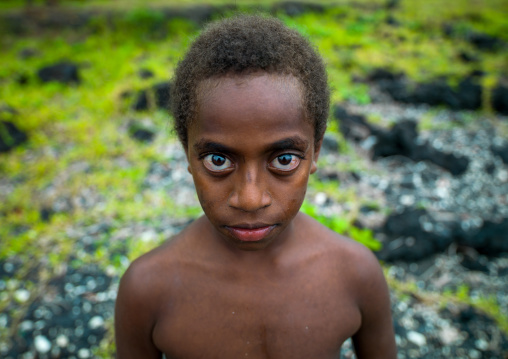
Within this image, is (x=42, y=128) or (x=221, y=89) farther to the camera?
(x=42, y=128)

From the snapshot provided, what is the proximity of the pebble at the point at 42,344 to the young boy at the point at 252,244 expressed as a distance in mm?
1243

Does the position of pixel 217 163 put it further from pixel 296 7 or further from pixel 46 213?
pixel 296 7

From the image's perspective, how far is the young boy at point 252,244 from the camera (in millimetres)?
1148

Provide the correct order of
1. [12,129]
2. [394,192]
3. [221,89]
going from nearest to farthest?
[221,89] < [394,192] < [12,129]

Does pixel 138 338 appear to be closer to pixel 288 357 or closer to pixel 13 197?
pixel 288 357

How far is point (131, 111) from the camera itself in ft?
17.5

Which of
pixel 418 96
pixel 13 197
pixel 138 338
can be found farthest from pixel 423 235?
pixel 13 197

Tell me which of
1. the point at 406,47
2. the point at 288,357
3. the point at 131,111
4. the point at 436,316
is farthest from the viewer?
the point at 406,47

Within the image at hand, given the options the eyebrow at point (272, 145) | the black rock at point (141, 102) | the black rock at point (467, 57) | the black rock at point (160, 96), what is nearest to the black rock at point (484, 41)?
the black rock at point (467, 57)

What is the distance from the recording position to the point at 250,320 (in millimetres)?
1496

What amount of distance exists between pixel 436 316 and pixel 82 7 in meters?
8.77

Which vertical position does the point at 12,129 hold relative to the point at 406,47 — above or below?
below

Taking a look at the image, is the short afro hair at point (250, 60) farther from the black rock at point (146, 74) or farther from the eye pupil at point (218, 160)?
the black rock at point (146, 74)

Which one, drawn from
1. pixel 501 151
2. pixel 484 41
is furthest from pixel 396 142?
pixel 484 41
